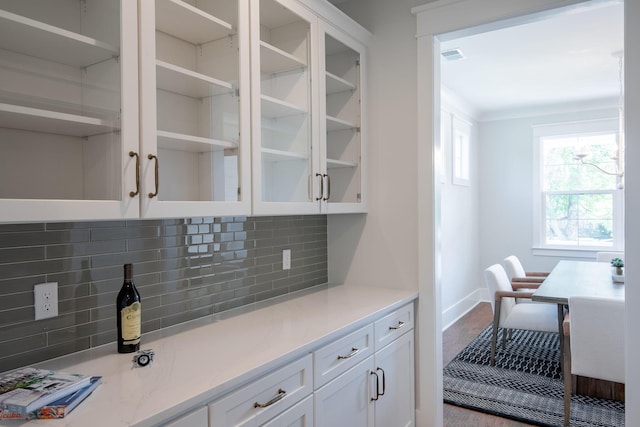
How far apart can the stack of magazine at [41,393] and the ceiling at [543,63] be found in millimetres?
2506

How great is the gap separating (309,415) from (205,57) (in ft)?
4.58

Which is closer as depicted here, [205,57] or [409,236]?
[205,57]

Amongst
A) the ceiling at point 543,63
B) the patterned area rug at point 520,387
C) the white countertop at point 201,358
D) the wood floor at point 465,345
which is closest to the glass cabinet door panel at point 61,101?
the white countertop at point 201,358

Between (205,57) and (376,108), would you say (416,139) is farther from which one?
(205,57)

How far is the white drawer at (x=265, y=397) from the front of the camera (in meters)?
1.24

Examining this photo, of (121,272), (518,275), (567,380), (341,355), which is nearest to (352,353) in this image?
(341,355)

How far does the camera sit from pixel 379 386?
2.07 meters

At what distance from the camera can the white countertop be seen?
42.1 inches

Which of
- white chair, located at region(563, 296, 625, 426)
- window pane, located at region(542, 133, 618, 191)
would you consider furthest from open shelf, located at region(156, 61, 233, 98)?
window pane, located at region(542, 133, 618, 191)

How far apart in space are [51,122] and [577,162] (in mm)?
5990

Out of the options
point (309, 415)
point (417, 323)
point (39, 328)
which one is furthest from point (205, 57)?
point (417, 323)

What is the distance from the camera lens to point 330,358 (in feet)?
5.59

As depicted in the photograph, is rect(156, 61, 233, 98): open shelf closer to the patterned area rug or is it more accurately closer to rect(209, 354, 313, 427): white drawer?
rect(209, 354, 313, 427): white drawer

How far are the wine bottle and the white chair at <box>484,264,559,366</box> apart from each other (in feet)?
9.60
